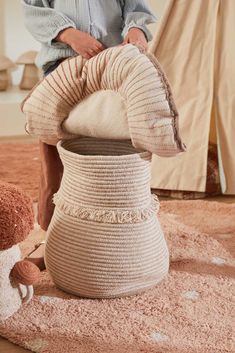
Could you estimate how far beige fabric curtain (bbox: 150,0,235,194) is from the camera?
216cm

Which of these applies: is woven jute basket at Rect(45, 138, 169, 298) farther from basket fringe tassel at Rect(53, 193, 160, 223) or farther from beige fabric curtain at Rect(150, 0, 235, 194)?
beige fabric curtain at Rect(150, 0, 235, 194)

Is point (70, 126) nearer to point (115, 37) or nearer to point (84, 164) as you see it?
point (84, 164)

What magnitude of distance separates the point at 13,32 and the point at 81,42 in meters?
2.00

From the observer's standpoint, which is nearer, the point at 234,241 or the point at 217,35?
the point at 234,241

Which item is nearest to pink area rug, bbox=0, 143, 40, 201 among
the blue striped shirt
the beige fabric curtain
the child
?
the beige fabric curtain

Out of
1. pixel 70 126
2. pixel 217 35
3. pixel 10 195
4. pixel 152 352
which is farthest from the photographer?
pixel 217 35

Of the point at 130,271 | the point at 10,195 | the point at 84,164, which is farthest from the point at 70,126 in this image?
the point at 130,271

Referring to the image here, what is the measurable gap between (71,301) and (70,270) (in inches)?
2.7

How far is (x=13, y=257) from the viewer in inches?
54.2

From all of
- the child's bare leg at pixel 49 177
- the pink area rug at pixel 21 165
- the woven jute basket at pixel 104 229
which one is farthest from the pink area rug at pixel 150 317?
the pink area rug at pixel 21 165

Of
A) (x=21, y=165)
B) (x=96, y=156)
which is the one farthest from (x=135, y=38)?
(x=21, y=165)

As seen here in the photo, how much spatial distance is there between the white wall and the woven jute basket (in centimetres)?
207

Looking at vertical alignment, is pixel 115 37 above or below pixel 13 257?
above

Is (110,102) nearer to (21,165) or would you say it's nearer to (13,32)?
(21,165)
